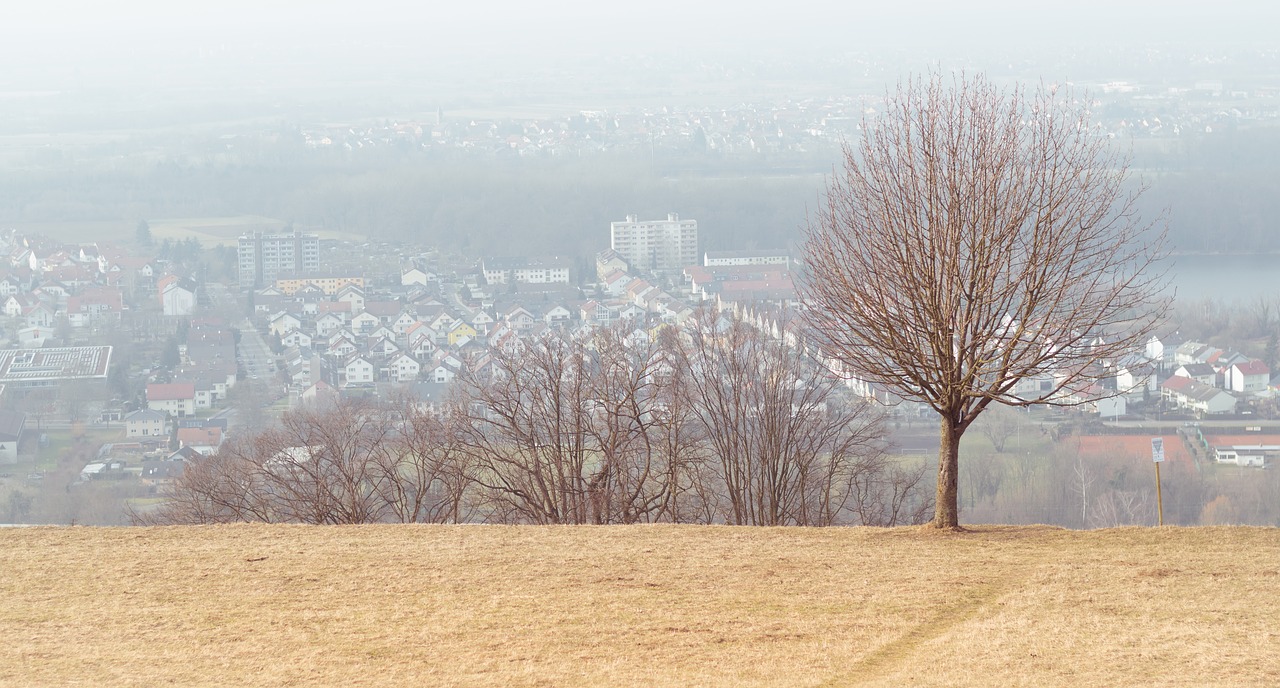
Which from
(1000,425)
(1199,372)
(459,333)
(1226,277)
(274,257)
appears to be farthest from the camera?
(274,257)

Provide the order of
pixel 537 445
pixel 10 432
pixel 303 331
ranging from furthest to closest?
pixel 303 331, pixel 10 432, pixel 537 445

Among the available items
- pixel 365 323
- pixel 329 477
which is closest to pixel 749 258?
pixel 365 323

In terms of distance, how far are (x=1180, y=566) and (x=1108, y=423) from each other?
93.3 ft

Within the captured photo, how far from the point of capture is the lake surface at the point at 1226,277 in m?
55.5

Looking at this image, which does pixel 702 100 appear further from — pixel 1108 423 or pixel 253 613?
pixel 253 613

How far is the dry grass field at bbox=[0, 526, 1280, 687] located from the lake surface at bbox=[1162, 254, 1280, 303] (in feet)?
158

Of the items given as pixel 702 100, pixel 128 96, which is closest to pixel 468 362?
pixel 702 100

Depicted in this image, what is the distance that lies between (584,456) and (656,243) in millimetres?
50214

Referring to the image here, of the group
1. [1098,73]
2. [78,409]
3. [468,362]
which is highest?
[1098,73]

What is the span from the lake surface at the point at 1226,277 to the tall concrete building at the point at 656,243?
25447 millimetres

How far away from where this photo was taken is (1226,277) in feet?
191

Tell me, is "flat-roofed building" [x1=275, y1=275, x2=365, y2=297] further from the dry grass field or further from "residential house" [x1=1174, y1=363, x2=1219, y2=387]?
the dry grass field

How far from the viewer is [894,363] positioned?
11.8 m

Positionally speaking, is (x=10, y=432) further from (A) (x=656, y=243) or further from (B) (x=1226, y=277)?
(B) (x=1226, y=277)
